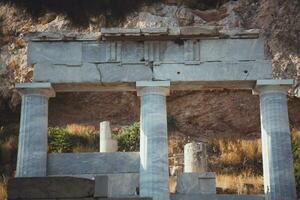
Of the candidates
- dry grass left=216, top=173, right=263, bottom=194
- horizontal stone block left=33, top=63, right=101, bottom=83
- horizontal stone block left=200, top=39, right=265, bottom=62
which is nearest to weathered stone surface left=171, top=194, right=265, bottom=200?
dry grass left=216, top=173, right=263, bottom=194

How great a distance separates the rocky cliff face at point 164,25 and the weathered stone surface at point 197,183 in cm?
1159

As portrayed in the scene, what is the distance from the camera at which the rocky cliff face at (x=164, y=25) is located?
87.4 feet

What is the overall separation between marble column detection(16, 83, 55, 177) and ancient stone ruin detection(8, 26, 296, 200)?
0.03 m

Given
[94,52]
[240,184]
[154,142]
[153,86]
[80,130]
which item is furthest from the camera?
[80,130]

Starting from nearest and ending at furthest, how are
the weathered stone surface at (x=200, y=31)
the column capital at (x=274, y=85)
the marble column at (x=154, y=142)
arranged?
the marble column at (x=154, y=142) → the column capital at (x=274, y=85) → the weathered stone surface at (x=200, y=31)

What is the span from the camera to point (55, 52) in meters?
16.2

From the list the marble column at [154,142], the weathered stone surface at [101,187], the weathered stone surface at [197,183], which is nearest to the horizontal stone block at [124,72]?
the marble column at [154,142]

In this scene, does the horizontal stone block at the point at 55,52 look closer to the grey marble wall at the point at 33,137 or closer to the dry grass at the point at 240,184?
the grey marble wall at the point at 33,137

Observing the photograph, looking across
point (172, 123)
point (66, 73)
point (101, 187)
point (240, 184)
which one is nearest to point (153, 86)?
point (66, 73)

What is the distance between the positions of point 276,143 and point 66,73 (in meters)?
6.64

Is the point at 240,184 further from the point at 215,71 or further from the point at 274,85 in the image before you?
the point at 215,71

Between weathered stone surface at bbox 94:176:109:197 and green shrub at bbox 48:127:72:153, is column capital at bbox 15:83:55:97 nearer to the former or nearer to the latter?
weathered stone surface at bbox 94:176:109:197

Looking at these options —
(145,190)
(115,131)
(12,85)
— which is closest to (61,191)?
(145,190)

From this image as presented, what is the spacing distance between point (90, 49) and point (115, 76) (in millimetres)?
1240
